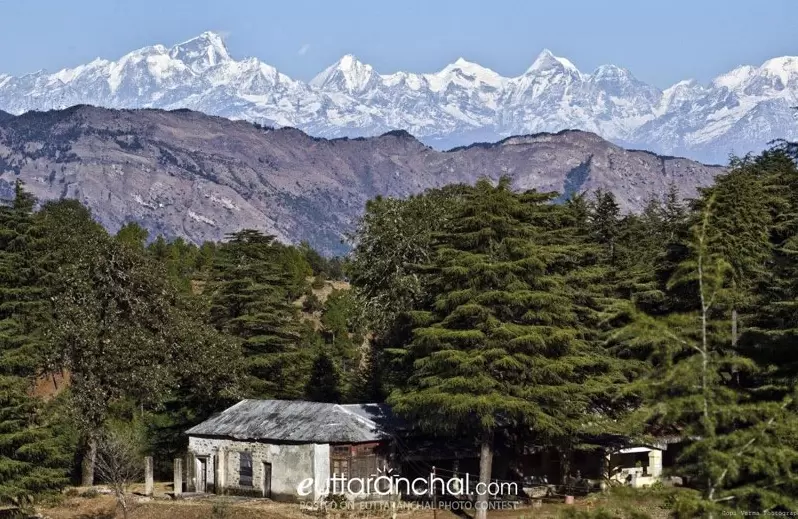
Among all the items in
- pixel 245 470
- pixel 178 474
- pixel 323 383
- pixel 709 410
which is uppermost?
pixel 709 410

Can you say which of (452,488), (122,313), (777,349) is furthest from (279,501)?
(777,349)

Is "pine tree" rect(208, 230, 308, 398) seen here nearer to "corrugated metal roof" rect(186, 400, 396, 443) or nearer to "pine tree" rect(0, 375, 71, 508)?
"corrugated metal roof" rect(186, 400, 396, 443)

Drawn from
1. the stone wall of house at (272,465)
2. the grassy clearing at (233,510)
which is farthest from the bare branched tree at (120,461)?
the stone wall of house at (272,465)

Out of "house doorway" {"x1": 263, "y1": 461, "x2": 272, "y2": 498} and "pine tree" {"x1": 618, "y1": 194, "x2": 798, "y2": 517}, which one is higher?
"pine tree" {"x1": 618, "y1": 194, "x2": 798, "y2": 517}

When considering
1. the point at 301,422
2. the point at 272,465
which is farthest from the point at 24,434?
the point at 301,422

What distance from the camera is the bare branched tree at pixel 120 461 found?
4488 cm

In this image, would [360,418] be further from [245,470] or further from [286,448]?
[245,470]

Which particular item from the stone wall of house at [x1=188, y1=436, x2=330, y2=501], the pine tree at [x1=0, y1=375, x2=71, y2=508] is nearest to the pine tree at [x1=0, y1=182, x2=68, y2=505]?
the pine tree at [x1=0, y1=375, x2=71, y2=508]

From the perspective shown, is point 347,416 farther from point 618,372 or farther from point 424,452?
point 618,372

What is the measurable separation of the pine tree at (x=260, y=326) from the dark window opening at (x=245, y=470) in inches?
411

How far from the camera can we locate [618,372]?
4962cm

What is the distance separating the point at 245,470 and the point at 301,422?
328 cm

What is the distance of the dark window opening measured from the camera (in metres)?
49.9

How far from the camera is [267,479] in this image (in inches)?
1937
